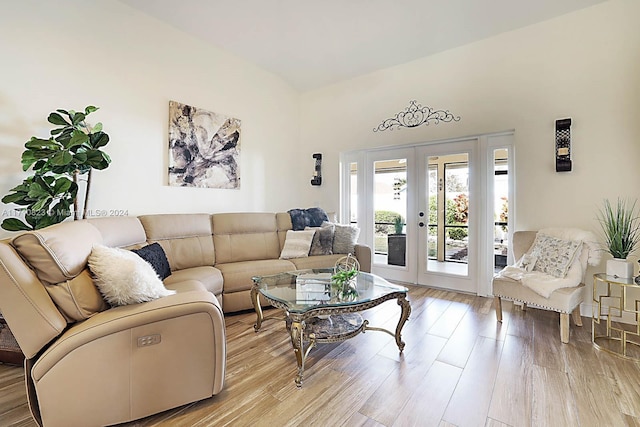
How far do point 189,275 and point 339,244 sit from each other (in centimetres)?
178

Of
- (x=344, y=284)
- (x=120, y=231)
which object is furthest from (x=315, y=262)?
(x=120, y=231)

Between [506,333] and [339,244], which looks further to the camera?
[339,244]

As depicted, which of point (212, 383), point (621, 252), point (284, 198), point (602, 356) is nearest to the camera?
point (212, 383)

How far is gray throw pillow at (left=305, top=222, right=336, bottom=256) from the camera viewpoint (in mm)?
3637

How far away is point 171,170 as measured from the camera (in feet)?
11.1

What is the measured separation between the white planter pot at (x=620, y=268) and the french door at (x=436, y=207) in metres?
1.13

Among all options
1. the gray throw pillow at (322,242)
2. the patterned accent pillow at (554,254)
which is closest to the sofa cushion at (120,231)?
the gray throw pillow at (322,242)

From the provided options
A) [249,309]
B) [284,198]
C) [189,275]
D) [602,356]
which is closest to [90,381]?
[189,275]

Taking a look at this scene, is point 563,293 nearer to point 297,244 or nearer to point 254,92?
point 297,244

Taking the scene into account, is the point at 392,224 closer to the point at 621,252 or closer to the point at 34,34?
the point at 621,252

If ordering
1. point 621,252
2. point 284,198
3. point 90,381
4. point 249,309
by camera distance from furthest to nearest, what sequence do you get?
point 284,198
point 249,309
point 621,252
point 90,381

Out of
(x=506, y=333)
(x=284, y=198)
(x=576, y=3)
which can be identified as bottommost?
(x=506, y=333)

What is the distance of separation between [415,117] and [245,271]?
9.72 ft

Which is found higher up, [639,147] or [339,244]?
[639,147]
